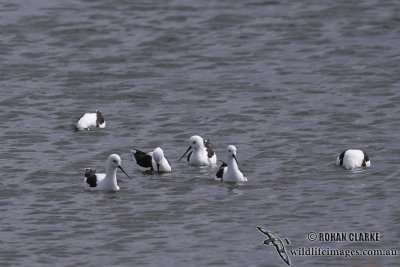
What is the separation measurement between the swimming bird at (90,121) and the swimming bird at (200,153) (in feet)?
8.96

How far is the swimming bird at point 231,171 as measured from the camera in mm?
25156


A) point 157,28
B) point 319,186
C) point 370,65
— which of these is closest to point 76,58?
point 157,28

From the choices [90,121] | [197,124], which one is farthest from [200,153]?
[90,121]

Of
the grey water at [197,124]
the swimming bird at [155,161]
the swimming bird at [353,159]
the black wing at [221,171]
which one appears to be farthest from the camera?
the swimming bird at [155,161]

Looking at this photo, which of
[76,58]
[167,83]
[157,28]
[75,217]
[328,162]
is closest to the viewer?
[75,217]

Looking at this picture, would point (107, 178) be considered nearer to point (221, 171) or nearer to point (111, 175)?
point (111, 175)

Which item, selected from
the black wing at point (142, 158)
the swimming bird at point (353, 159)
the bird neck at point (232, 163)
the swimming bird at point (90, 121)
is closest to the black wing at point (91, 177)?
the black wing at point (142, 158)

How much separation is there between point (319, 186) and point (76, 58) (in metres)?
12.1

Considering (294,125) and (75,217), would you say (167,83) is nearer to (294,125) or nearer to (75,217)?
(294,125)

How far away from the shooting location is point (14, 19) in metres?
39.3

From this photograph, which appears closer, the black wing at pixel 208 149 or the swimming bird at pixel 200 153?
the swimming bird at pixel 200 153

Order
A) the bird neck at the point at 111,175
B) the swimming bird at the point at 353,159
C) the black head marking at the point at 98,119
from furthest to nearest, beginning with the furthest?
1. the black head marking at the point at 98,119
2. the swimming bird at the point at 353,159
3. the bird neck at the point at 111,175

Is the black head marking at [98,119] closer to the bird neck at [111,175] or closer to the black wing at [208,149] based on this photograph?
the black wing at [208,149]

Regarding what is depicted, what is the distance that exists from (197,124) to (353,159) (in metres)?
4.72
